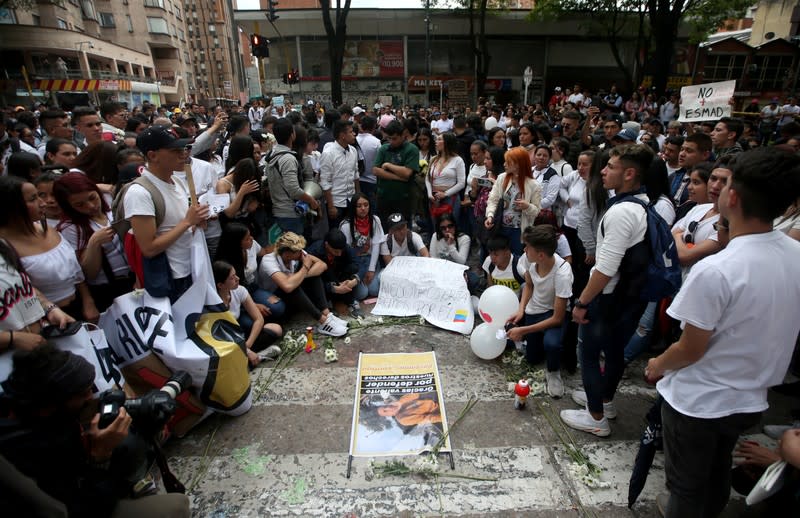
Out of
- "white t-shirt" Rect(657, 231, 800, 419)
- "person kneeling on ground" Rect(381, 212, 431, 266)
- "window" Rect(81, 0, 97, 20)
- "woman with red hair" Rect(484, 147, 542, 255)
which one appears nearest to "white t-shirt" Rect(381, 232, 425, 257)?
"person kneeling on ground" Rect(381, 212, 431, 266)

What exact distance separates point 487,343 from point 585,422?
983 millimetres

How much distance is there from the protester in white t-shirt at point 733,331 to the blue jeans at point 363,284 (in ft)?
10.9

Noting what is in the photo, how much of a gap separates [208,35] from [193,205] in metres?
78.2

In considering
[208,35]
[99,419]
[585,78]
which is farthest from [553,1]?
[208,35]

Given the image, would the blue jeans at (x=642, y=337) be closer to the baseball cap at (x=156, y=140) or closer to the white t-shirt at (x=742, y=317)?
the white t-shirt at (x=742, y=317)

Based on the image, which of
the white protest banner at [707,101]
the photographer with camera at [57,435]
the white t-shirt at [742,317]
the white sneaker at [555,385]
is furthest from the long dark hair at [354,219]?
the white protest banner at [707,101]

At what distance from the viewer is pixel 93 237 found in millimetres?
2795

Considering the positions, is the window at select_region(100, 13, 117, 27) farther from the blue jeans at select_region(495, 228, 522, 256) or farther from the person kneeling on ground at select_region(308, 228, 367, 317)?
the blue jeans at select_region(495, 228, 522, 256)

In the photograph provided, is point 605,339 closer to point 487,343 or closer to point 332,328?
point 487,343

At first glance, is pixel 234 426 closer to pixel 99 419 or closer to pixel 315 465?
pixel 315 465

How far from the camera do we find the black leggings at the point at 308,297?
418 cm

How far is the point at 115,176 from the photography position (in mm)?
3852

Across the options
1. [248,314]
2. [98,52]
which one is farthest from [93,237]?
[98,52]

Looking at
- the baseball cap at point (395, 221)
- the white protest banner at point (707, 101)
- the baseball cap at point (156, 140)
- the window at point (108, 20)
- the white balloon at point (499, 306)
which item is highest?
the window at point (108, 20)
